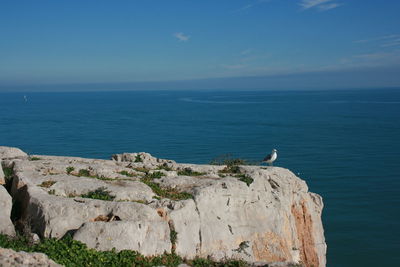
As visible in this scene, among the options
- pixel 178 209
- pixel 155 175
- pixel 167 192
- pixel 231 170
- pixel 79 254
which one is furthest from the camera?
pixel 231 170

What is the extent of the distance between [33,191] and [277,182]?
38.5ft

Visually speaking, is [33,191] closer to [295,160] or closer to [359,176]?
[359,176]

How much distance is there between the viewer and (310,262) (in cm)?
2112

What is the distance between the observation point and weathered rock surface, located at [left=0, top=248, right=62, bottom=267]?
924 centimetres

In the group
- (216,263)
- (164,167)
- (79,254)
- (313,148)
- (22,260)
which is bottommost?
(313,148)

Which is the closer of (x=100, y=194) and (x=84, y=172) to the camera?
(x=100, y=194)

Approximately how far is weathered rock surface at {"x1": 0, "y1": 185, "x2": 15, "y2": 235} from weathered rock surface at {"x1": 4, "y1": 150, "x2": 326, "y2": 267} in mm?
627

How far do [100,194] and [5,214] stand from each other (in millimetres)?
3396

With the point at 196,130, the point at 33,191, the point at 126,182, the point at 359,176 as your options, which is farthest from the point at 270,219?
the point at 196,130

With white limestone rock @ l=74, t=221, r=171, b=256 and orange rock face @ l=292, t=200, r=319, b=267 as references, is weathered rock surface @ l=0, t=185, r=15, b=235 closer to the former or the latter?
white limestone rock @ l=74, t=221, r=171, b=256

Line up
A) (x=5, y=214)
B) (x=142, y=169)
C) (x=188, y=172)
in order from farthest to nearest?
(x=142, y=169) → (x=188, y=172) → (x=5, y=214)

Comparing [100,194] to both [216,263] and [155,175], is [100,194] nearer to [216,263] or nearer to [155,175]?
[155,175]

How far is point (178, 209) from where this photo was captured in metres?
15.5

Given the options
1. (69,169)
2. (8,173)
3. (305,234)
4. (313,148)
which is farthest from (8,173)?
(313,148)
